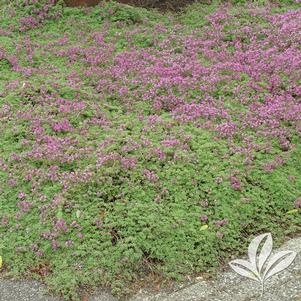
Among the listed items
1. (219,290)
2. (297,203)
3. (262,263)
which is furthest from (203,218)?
(297,203)

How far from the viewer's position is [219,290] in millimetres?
4816

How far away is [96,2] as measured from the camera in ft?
33.0

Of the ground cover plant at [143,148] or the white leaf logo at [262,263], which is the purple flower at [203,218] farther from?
the white leaf logo at [262,263]

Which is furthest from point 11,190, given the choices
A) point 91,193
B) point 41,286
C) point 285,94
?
point 285,94

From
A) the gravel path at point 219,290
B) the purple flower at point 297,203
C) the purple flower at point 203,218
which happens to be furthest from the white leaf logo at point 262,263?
the purple flower at point 297,203

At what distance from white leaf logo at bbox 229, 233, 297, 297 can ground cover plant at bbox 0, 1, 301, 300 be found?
16 cm

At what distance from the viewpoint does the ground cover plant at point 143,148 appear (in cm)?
521

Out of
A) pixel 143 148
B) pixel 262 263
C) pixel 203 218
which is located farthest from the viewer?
pixel 143 148

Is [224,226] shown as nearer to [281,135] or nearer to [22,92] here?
[281,135]

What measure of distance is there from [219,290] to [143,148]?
2.14 meters

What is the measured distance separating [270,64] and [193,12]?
2844 mm

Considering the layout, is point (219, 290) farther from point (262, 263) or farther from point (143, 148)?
point (143, 148)

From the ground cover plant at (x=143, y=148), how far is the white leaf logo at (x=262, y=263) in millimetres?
158

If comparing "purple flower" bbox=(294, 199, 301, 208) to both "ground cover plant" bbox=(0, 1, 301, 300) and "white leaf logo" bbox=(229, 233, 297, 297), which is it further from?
"white leaf logo" bbox=(229, 233, 297, 297)
